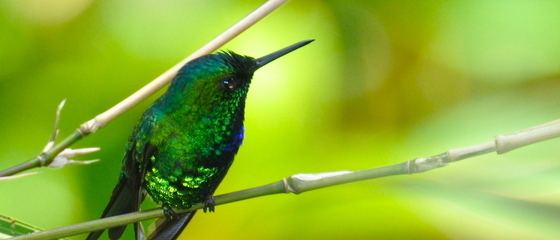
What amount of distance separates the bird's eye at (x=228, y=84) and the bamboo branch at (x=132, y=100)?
0.12ft

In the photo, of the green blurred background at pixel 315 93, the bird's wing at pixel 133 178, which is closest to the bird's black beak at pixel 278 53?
the bird's wing at pixel 133 178

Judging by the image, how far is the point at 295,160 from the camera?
88cm

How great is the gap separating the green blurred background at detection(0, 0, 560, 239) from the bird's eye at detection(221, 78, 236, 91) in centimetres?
25

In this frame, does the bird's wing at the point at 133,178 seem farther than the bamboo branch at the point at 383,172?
Yes

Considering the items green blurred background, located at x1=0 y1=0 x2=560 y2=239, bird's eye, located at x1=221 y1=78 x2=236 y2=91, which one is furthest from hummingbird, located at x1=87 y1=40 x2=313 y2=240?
green blurred background, located at x1=0 y1=0 x2=560 y2=239

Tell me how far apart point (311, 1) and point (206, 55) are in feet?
1.12

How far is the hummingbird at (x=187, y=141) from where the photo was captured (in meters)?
0.59

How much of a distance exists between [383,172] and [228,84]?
0.21 m

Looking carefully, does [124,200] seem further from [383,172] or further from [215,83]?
[383,172]

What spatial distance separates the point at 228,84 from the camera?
0.58 meters

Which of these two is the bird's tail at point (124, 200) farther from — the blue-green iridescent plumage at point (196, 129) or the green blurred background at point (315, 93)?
the green blurred background at point (315, 93)

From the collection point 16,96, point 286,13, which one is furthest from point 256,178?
point 16,96

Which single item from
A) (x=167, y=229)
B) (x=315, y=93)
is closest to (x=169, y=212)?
(x=167, y=229)

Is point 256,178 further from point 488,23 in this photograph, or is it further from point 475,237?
point 488,23
